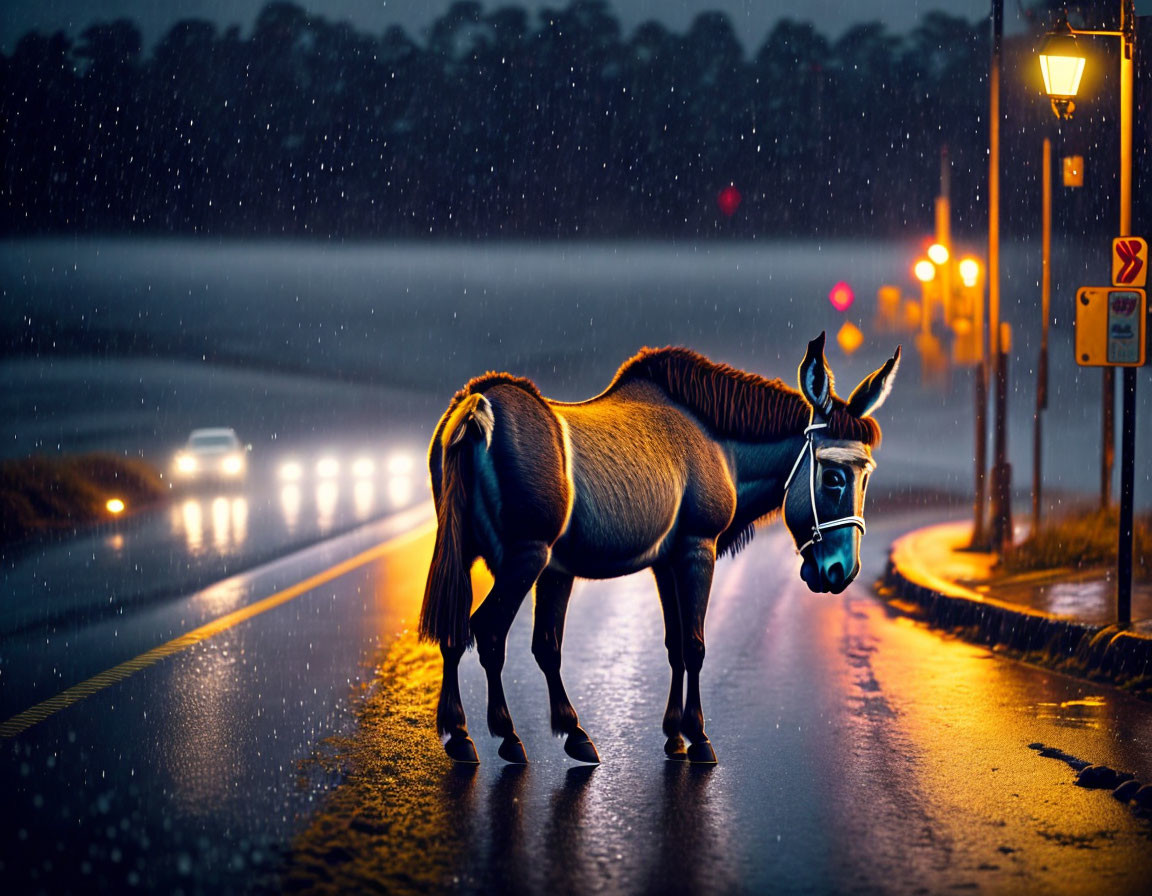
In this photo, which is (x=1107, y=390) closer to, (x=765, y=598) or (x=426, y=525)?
(x=765, y=598)

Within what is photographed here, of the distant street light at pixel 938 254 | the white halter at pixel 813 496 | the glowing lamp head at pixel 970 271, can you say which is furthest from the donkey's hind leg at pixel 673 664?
the distant street light at pixel 938 254

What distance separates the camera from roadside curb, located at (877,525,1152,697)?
10055mm

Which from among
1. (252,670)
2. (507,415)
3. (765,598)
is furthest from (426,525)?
(507,415)

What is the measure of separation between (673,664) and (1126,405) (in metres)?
5.69

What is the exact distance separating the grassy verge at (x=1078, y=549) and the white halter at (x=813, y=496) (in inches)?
331

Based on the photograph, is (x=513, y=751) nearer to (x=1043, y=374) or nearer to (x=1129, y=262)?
(x=1129, y=262)

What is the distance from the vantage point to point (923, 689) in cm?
972

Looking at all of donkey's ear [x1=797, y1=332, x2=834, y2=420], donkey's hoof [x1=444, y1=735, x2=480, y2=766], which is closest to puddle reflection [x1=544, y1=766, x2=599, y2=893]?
donkey's hoof [x1=444, y1=735, x2=480, y2=766]

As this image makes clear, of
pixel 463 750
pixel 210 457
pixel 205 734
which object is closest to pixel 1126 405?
pixel 463 750

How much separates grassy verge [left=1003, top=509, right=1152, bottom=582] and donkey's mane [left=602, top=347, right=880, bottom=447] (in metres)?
8.37

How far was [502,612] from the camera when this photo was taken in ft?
23.0

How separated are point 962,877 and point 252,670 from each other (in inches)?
235

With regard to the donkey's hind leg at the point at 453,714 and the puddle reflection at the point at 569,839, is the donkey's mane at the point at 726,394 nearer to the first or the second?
the donkey's hind leg at the point at 453,714

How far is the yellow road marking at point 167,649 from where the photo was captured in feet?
28.4
